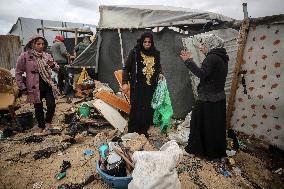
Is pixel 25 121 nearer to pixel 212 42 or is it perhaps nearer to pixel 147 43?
pixel 147 43

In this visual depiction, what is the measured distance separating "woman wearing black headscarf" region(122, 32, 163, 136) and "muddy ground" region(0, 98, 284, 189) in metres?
0.58

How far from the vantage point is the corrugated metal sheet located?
11.2m

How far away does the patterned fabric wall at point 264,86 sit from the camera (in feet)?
14.8

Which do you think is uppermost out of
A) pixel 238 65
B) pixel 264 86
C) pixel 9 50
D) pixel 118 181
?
pixel 9 50

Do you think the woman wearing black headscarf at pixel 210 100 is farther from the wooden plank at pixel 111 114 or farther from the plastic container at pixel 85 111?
Answer: the plastic container at pixel 85 111

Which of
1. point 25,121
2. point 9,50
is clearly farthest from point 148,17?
point 9,50

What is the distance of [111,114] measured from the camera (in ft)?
18.3

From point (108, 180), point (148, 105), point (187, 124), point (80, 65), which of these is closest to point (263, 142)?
point (187, 124)

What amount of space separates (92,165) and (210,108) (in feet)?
6.79

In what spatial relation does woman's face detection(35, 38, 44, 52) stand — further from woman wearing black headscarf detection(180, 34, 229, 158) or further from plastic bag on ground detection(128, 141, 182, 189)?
plastic bag on ground detection(128, 141, 182, 189)

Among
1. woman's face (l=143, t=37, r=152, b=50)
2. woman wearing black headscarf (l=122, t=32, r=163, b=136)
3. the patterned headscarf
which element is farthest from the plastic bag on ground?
woman's face (l=143, t=37, r=152, b=50)

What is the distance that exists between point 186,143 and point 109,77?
456cm

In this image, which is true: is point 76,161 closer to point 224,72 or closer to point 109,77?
point 224,72

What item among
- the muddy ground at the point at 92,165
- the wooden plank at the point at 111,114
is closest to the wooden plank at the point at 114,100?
the wooden plank at the point at 111,114
